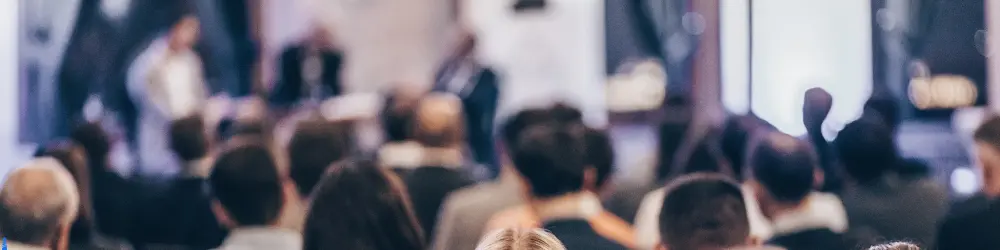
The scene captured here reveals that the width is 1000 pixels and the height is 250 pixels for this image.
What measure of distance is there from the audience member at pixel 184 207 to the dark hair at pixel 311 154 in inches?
12.9

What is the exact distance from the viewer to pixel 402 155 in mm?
3385

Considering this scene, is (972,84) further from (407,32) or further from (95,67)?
(95,67)

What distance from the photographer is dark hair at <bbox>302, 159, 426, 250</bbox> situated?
196 cm

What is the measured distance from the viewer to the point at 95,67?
23.7 ft

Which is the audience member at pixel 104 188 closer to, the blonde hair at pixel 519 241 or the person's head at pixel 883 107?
the blonde hair at pixel 519 241

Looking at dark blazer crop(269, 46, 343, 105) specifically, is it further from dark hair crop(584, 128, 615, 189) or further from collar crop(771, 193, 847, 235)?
collar crop(771, 193, 847, 235)

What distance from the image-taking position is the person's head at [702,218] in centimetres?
194

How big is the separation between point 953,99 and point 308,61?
13.6 ft

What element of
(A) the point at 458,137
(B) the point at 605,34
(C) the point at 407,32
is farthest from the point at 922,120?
(C) the point at 407,32

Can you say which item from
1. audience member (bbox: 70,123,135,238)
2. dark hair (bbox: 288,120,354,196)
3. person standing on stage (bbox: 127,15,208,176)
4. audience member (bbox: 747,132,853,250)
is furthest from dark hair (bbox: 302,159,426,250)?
person standing on stage (bbox: 127,15,208,176)

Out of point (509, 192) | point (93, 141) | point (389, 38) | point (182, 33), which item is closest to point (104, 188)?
point (93, 141)

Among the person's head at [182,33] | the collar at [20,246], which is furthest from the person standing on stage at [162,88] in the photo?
the collar at [20,246]

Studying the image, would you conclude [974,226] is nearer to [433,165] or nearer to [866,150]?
[866,150]

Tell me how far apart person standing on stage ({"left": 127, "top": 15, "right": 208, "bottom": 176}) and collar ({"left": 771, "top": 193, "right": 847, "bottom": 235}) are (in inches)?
182
